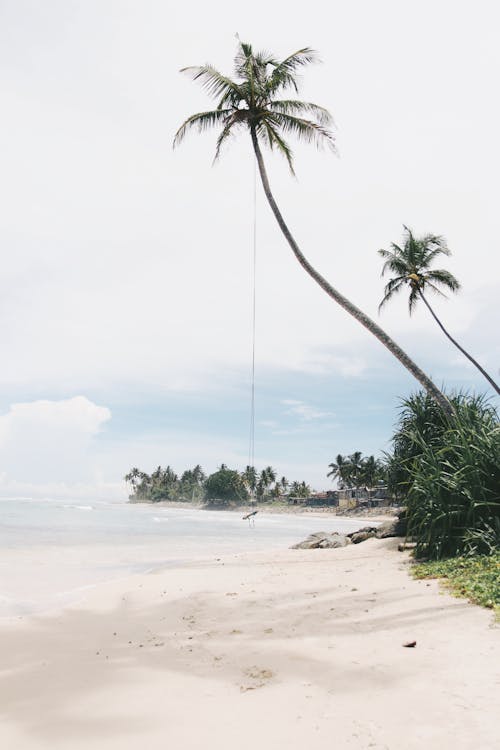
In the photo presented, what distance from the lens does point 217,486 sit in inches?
4919

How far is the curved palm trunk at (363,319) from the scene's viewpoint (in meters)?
13.6

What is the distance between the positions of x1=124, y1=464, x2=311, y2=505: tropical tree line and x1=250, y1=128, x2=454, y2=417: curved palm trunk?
9037cm

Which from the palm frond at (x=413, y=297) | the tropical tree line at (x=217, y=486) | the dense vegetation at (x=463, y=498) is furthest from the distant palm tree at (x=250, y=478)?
the dense vegetation at (x=463, y=498)

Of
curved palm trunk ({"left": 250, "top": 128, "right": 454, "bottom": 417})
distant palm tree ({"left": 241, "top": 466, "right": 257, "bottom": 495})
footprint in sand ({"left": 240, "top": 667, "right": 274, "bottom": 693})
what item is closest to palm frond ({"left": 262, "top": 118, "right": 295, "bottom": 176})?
curved palm trunk ({"left": 250, "top": 128, "right": 454, "bottom": 417})

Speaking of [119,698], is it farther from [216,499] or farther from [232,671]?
[216,499]

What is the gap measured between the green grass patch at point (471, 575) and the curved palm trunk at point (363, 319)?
502 cm

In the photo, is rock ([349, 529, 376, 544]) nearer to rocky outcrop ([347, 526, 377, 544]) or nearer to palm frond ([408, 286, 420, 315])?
rocky outcrop ([347, 526, 377, 544])

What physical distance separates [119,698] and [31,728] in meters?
0.73

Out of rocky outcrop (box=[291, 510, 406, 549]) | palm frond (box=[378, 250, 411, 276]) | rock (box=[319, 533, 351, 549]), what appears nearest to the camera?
rocky outcrop (box=[291, 510, 406, 549])

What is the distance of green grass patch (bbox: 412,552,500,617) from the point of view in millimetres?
6695

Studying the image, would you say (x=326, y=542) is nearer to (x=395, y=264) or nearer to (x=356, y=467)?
(x=395, y=264)

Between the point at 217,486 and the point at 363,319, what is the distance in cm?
11545

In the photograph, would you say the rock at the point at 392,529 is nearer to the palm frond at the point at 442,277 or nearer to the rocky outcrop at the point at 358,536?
the rocky outcrop at the point at 358,536

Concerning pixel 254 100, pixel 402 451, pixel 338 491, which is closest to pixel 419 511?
pixel 402 451
